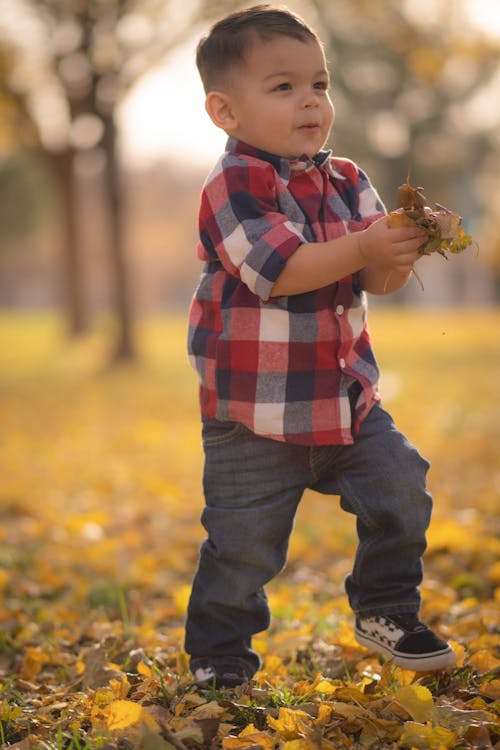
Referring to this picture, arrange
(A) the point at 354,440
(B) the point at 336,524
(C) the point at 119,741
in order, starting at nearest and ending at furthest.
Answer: (C) the point at 119,741
(A) the point at 354,440
(B) the point at 336,524

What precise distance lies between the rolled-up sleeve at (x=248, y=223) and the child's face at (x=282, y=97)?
0.09m

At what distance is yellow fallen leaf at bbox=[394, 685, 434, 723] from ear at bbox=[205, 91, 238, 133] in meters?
1.47

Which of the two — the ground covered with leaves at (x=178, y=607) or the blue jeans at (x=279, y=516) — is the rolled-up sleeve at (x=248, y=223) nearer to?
the blue jeans at (x=279, y=516)

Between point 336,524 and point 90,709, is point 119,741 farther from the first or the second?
point 336,524

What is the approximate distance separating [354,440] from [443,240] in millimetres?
635

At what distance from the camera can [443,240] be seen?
2.05m

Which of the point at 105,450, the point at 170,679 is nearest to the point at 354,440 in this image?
the point at 170,679

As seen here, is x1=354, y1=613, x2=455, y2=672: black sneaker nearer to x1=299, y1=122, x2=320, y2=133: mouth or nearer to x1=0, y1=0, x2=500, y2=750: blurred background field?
x1=0, y1=0, x2=500, y2=750: blurred background field

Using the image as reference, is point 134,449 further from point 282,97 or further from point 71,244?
point 71,244

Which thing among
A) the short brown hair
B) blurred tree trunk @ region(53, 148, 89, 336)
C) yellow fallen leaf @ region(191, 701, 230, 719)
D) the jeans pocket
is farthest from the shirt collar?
blurred tree trunk @ region(53, 148, 89, 336)

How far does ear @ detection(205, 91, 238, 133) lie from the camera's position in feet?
7.73

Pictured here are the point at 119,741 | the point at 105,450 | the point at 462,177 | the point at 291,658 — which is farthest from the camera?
the point at 462,177

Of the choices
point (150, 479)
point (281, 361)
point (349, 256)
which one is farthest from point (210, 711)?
point (150, 479)

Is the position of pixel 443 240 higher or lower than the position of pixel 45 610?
higher
